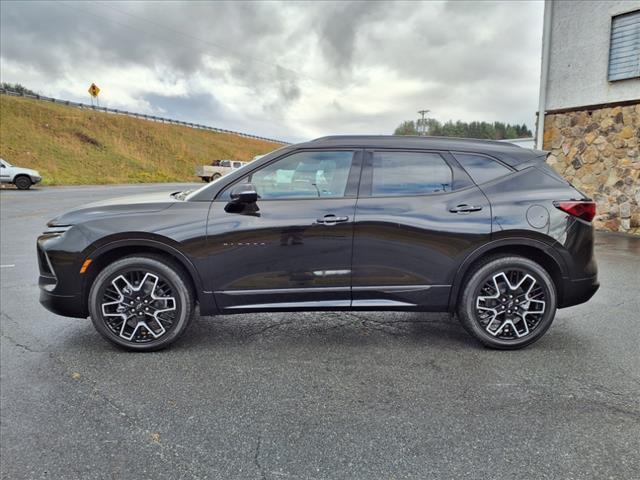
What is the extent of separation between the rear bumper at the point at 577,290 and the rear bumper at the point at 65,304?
13.2 ft

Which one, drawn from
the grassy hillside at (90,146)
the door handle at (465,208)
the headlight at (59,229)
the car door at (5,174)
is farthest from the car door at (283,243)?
the grassy hillside at (90,146)

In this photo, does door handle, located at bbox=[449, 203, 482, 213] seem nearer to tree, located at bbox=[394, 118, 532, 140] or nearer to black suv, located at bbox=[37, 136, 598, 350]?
black suv, located at bbox=[37, 136, 598, 350]

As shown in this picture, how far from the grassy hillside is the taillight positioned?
3106cm

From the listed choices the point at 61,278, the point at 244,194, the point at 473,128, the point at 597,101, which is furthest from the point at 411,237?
the point at 473,128

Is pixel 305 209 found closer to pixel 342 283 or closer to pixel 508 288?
pixel 342 283

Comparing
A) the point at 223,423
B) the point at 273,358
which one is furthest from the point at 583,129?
the point at 223,423

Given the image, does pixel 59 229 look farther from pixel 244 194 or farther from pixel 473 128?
pixel 473 128

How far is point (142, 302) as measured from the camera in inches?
131

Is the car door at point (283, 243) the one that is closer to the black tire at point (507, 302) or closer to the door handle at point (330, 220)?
the door handle at point (330, 220)

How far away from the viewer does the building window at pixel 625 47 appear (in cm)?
855

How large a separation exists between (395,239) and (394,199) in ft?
1.11

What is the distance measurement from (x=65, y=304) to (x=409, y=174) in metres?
3.05

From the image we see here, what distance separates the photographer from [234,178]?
11.1ft

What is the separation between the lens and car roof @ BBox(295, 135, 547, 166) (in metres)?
3.50
